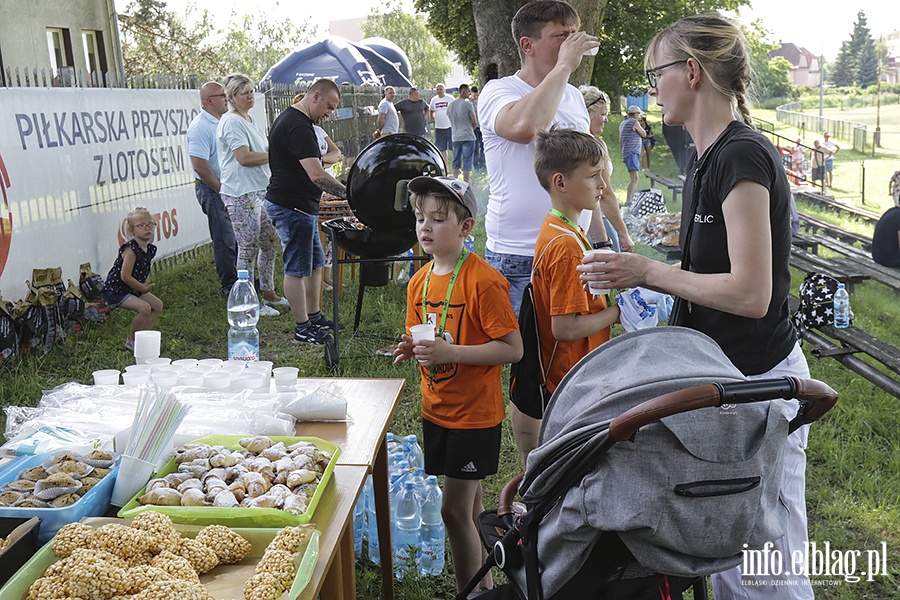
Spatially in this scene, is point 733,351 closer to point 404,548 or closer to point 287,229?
point 404,548

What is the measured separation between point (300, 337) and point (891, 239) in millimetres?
4731

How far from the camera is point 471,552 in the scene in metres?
3.04

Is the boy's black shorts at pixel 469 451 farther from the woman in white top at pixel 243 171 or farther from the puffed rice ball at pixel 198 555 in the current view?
the woman in white top at pixel 243 171

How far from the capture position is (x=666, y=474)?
5.65 feet

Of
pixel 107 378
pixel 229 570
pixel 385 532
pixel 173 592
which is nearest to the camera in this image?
pixel 173 592

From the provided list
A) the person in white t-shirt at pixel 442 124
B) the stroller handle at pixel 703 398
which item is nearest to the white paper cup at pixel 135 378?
the stroller handle at pixel 703 398

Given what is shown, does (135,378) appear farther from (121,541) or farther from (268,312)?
(268,312)

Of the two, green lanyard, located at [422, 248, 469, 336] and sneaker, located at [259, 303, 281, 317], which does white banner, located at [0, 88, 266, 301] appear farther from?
green lanyard, located at [422, 248, 469, 336]

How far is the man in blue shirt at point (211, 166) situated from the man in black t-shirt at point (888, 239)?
19.2 feet

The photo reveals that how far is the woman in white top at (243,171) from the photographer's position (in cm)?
745

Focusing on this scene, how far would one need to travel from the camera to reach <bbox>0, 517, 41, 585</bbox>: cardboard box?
1720 millimetres

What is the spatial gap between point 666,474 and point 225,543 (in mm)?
986

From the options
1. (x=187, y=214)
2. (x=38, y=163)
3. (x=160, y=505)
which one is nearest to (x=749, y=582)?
(x=160, y=505)

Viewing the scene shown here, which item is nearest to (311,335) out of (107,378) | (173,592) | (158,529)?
(107,378)
